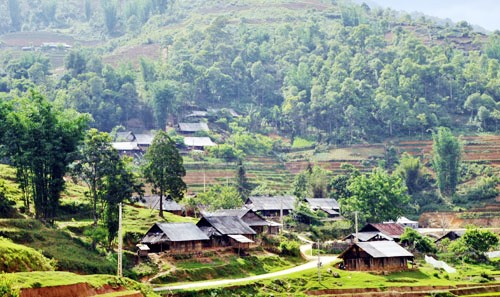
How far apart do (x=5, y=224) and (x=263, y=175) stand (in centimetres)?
6375

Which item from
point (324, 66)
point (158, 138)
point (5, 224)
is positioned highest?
point (324, 66)

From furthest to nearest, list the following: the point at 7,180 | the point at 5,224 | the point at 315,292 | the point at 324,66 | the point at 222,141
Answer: the point at 324,66 < the point at 222,141 < the point at 7,180 < the point at 315,292 < the point at 5,224

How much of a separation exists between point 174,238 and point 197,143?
59.3 m

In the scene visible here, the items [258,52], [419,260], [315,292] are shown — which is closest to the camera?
[315,292]

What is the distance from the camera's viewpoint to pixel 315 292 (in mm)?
62500

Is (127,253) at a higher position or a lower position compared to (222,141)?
lower

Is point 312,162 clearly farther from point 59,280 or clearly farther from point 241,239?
point 59,280

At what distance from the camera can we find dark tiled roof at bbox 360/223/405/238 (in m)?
84.7

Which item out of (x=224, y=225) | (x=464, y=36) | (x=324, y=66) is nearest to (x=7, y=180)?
(x=224, y=225)

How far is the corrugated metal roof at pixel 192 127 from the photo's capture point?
130 meters

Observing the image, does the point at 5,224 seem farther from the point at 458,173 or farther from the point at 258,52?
the point at 258,52

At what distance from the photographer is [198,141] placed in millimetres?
125312

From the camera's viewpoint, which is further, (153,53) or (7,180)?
(153,53)

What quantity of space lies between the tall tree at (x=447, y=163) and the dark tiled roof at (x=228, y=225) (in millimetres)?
44180
